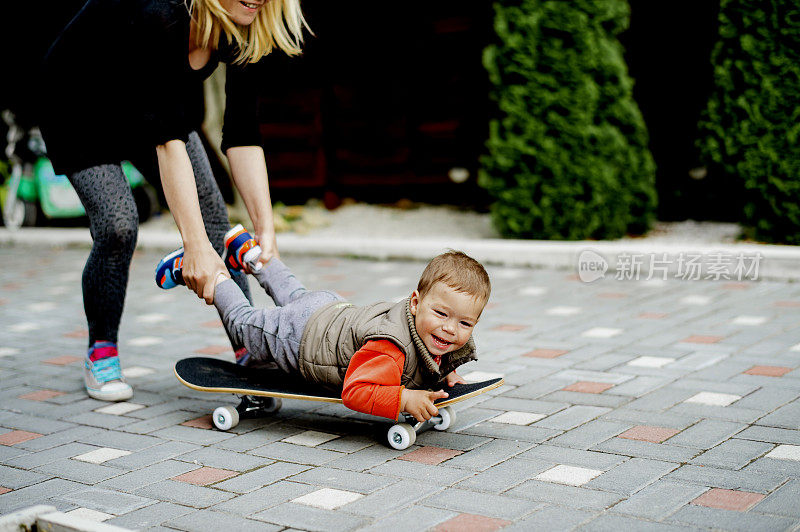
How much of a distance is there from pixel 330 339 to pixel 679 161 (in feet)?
19.3

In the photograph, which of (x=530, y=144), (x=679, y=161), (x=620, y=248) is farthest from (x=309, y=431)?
(x=679, y=161)

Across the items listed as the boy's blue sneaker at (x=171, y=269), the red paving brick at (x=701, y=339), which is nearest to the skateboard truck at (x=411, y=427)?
the boy's blue sneaker at (x=171, y=269)

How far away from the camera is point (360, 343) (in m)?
2.81

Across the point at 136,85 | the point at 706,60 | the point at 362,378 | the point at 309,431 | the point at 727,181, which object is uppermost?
the point at 706,60

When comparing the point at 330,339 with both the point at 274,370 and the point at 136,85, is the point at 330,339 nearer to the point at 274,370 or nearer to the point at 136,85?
the point at 274,370

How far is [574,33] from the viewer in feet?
22.0

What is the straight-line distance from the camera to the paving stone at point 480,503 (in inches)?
90.4

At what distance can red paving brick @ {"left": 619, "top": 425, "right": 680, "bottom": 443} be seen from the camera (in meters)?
2.87

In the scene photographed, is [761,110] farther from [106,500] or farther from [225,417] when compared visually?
[106,500]

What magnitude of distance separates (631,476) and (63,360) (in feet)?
9.54

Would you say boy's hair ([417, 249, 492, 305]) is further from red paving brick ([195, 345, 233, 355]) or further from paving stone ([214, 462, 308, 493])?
red paving brick ([195, 345, 233, 355])

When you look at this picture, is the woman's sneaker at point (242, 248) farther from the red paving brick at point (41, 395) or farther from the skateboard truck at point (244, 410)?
the red paving brick at point (41, 395)

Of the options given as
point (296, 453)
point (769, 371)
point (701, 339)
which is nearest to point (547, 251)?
point (701, 339)

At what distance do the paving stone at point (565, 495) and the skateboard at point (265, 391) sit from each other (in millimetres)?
449
